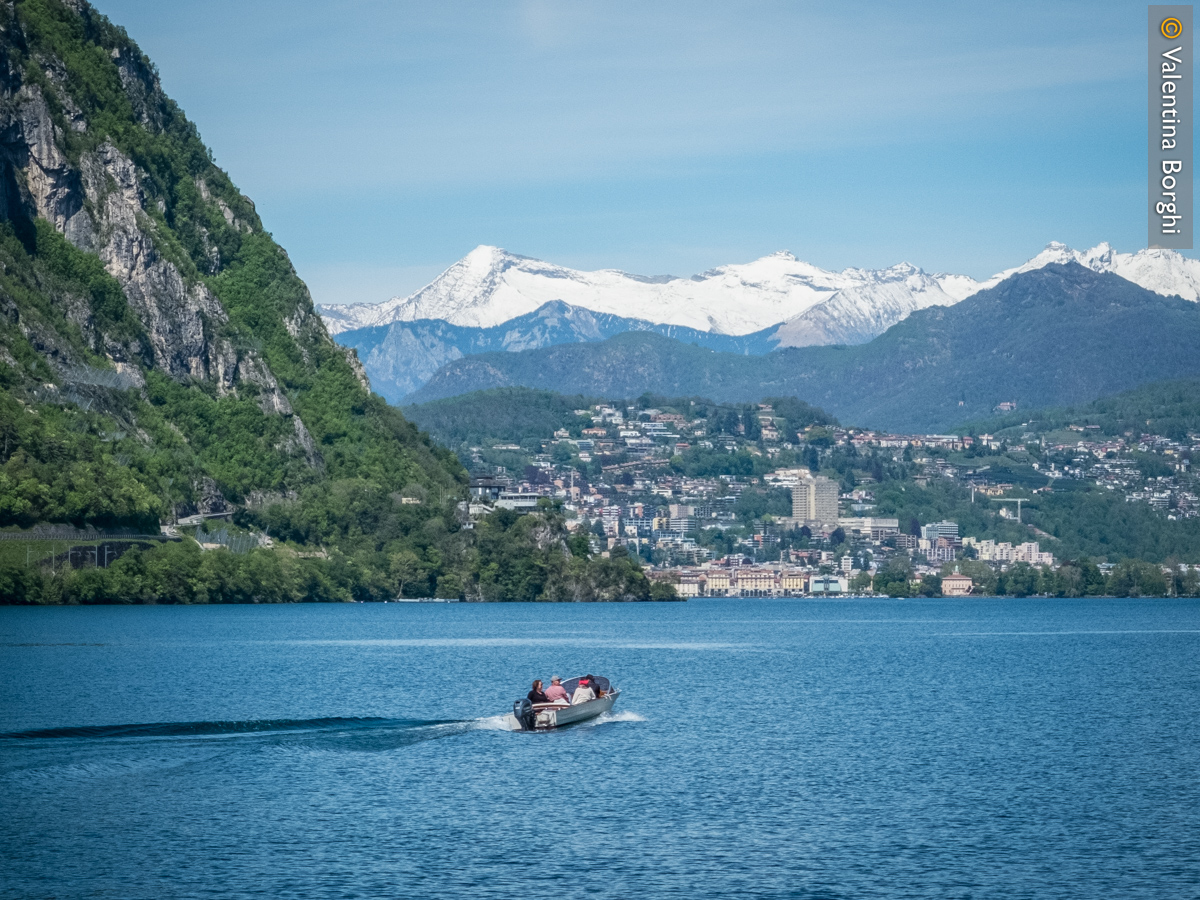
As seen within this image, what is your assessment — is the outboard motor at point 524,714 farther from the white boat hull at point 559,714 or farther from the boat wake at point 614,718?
the boat wake at point 614,718

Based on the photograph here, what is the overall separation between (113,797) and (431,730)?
18.3 metres

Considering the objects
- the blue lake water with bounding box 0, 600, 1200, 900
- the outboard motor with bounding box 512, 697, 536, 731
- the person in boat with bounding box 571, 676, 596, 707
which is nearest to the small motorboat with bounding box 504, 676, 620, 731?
the outboard motor with bounding box 512, 697, 536, 731

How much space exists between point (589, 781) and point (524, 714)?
12.5 meters

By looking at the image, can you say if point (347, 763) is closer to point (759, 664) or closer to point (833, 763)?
point (833, 763)

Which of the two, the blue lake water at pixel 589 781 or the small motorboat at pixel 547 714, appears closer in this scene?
the blue lake water at pixel 589 781

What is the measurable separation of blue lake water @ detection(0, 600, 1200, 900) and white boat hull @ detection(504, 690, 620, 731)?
27.4 inches

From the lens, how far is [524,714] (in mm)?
68812

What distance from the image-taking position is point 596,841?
46250 millimetres

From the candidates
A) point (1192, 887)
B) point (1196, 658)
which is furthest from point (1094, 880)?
point (1196, 658)

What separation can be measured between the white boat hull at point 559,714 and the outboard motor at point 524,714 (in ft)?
0.69

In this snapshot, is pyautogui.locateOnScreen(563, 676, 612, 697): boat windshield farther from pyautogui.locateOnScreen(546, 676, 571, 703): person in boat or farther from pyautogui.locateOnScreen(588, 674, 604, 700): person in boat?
pyautogui.locateOnScreen(546, 676, 571, 703): person in boat

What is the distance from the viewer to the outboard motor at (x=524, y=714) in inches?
2707

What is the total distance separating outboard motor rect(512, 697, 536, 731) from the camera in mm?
68750

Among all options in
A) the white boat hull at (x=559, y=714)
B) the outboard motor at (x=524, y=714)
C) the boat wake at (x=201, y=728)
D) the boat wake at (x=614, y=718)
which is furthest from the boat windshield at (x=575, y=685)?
the boat wake at (x=201, y=728)
